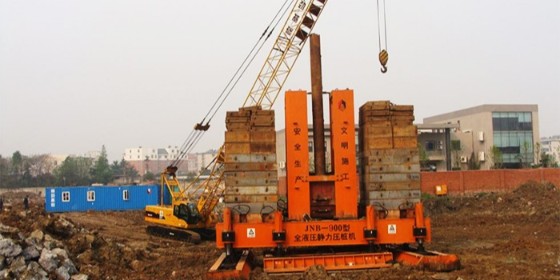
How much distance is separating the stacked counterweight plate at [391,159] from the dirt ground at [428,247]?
1.77m

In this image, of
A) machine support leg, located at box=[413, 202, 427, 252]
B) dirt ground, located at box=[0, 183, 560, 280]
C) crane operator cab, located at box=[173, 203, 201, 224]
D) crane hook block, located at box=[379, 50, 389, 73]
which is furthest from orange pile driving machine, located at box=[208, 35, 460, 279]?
crane operator cab, located at box=[173, 203, 201, 224]

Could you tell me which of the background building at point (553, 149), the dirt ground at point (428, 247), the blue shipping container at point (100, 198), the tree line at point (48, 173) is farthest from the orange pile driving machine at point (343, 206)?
the tree line at point (48, 173)

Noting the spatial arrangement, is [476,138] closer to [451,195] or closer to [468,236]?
[451,195]

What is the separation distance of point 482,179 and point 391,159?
29.6m

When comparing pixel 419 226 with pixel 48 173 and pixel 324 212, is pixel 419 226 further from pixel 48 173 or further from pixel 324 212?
pixel 48 173

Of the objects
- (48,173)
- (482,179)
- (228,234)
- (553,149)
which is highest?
(553,149)

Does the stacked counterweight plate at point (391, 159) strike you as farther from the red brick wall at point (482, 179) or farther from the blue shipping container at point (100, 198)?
the blue shipping container at point (100, 198)

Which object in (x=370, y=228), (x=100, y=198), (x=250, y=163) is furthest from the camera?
(x=100, y=198)

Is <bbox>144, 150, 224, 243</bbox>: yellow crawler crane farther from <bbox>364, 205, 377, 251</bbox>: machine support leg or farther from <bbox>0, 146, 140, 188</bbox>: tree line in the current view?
<bbox>0, 146, 140, 188</bbox>: tree line

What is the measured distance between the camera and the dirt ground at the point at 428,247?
11.5 meters

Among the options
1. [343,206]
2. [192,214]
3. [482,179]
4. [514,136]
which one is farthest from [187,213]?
[514,136]

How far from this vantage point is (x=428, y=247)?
17000 mm

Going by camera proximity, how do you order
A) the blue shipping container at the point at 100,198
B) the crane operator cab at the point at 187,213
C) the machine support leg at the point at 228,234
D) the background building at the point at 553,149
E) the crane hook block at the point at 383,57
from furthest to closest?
the background building at the point at 553,149 → the blue shipping container at the point at 100,198 → the crane operator cab at the point at 187,213 → the crane hook block at the point at 383,57 → the machine support leg at the point at 228,234

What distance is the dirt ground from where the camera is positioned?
453 inches
